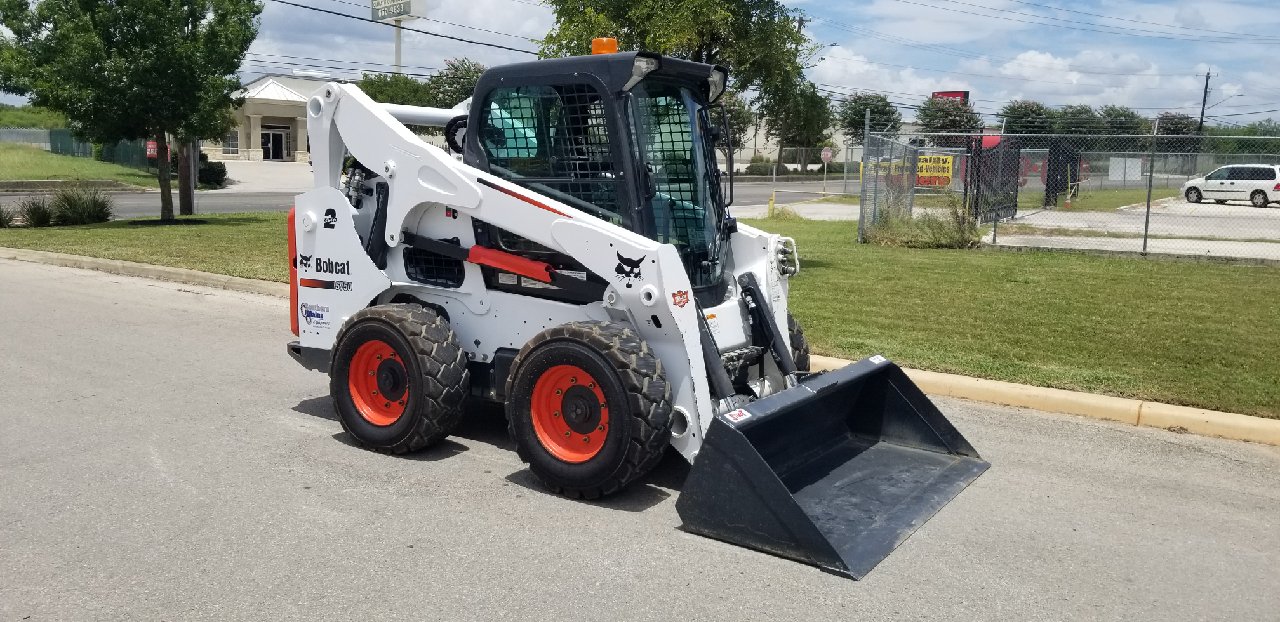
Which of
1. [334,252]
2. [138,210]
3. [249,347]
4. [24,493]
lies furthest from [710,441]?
[138,210]

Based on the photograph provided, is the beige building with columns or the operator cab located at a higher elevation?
the beige building with columns

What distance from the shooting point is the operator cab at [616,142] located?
18.0ft

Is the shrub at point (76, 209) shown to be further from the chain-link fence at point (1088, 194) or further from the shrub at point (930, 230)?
the shrub at point (930, 230)

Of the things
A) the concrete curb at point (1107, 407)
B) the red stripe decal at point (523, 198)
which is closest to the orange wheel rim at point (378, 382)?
the red stripe decal at point (523, 198)

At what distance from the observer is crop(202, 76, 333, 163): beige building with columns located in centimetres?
6438

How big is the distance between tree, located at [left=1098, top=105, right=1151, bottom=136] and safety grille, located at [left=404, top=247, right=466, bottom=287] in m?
51.4

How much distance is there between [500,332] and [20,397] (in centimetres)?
363

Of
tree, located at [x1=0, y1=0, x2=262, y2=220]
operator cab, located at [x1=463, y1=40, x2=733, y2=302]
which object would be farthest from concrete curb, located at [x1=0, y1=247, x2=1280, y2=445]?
tree, located at [x1=0, y1=0, x2=262, y2=220]

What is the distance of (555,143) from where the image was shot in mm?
5746

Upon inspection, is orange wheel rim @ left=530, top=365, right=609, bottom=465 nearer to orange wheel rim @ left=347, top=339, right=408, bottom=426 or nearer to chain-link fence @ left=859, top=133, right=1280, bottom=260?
orange wheel rim @ left=347, top=339, right=408, bottom=426

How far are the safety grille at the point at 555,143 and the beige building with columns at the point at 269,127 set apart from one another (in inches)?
2417

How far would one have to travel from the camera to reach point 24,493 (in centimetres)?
526

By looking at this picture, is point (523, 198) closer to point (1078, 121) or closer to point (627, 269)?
point (627, 269)

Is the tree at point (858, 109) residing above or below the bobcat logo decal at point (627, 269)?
above
